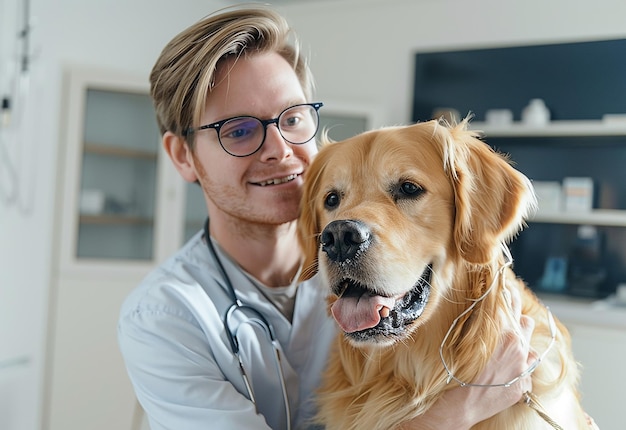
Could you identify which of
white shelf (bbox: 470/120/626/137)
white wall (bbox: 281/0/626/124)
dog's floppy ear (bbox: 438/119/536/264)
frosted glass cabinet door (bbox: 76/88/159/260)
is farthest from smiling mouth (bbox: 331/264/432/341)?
white wall (bbox: 281/0/626/124)

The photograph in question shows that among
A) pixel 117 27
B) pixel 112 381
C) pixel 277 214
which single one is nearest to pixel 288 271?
pixel 277 214

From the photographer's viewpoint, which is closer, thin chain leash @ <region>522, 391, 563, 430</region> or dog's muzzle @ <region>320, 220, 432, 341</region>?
dog's muzzle @ <region>320, 220, 432, 341</region>

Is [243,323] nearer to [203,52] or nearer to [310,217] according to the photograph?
[310,217]

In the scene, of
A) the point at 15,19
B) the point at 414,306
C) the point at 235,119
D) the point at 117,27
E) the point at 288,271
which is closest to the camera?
the point at 414,306

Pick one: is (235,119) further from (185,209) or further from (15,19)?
(185,209)

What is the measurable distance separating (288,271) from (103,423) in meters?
2.79

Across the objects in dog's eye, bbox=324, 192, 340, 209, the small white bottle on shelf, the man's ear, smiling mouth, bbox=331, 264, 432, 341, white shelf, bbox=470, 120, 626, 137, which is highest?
the small white bottle on shelf

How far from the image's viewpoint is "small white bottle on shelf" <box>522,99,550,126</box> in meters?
4.06

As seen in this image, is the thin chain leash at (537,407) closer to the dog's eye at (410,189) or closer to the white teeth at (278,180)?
the dog's eye at (410,189)

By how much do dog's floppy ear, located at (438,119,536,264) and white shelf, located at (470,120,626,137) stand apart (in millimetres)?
2799

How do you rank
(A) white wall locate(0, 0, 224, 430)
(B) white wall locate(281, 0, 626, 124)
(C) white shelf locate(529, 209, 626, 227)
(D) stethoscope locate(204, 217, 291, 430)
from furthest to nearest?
(B) white wall locate(281, 0, 626, 124) → (C) white shelf locate(529, 209, 626, 227) → (A) white wall locate(0, 0, 224, 430) → (D) stethoscope locate(204, 217, 291, 430)

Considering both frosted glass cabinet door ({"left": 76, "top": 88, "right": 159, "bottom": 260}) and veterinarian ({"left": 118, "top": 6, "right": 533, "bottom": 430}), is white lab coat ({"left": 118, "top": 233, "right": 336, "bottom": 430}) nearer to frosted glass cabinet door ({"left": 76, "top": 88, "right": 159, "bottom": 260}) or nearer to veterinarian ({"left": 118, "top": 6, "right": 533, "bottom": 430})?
veterinarian ({"left": 118, "top": 6, "right": 533, "bottom": 430})

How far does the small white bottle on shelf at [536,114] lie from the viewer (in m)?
4.06

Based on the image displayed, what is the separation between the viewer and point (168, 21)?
439 centimetres
